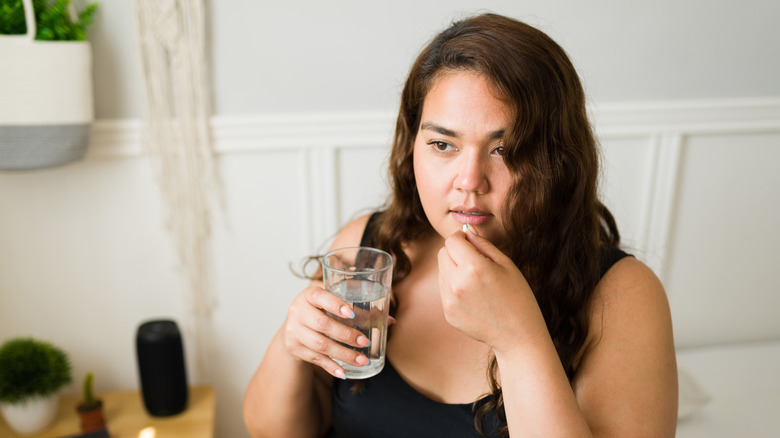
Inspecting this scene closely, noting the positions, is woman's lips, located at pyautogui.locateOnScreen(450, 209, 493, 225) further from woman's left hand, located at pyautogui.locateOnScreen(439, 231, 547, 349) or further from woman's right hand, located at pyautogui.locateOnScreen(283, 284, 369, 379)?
woman's right hand, located at pyautogui.locateOnScreen(283, 284, 369, 379)

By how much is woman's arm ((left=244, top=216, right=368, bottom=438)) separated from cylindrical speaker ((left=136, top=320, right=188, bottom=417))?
1.52 ft

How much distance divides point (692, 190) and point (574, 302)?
1230 mm

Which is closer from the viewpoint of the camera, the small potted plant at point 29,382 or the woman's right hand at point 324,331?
the woman's right hand at point 324,331

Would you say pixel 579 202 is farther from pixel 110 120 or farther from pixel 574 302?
pixel 110 120

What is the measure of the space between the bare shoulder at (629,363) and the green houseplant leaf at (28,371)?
1.29m

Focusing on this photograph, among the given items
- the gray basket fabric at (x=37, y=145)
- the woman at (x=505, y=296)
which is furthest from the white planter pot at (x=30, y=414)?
the woman at (x=505, y=296)

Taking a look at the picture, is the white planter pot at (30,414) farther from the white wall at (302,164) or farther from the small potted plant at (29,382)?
the white wall at (302,164)

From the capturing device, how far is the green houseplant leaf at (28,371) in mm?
1491

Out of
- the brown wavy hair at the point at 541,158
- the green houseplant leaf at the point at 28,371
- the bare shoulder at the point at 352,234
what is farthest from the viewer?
the green houseplant leaf at the point at 28,371

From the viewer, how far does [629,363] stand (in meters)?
0.94

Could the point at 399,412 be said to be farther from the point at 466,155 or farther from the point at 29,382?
the point at 29,382

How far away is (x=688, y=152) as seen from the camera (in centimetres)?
198

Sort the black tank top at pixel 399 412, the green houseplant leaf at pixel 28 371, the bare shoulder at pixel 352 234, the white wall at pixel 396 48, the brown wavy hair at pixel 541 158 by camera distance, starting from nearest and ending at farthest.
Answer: the brown wavy hair at pixel 541 158
the black tank top at pixel 399 412
the bare shoulder at pixel 352 234
the green houseplant leaf at pixel 28 371
the white wall at pixel 396 48

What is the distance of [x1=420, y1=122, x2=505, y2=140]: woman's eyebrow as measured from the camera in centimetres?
91
